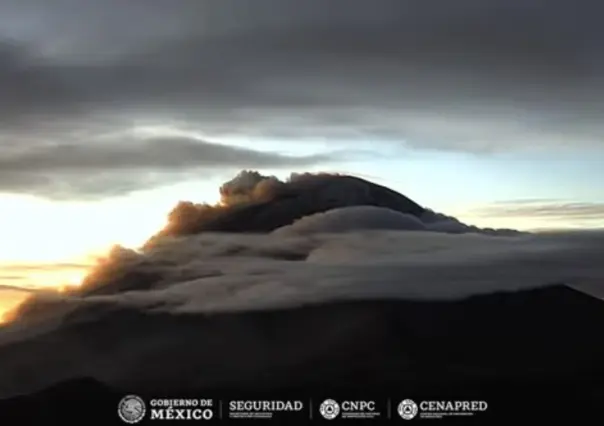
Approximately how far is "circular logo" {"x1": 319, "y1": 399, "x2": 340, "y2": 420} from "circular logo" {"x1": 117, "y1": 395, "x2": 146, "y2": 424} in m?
0.51

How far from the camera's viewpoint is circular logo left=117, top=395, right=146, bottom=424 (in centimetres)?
274

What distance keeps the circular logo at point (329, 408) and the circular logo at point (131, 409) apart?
1.69ft

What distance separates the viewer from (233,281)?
2.76 m

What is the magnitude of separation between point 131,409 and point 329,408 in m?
0.57

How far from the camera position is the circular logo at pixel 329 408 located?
275 centimetres

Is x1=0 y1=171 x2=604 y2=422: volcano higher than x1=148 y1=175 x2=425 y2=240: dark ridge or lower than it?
lower

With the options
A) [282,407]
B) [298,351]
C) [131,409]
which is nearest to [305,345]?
[298,351]

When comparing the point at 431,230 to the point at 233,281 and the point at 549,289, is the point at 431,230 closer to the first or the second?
the point at 549,289

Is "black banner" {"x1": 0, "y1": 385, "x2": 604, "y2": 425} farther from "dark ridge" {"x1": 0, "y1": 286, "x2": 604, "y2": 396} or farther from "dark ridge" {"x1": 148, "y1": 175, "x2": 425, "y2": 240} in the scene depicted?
"dark ridge" {"x1": 148, "y1": 175, "x2": 425, "y2": 240}

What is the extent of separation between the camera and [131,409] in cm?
274

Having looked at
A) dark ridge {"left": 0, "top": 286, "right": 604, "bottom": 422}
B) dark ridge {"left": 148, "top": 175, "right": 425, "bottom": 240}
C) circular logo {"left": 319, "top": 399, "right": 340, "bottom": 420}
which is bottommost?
circular logo {"left": 319, "top": 399, "right": 340, "bottom": 420}

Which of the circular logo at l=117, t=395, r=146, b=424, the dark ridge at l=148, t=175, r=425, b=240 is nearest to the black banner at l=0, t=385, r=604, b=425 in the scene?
the circular logo at l=117, t=395, r=146, b=424

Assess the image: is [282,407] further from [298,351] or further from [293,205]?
[293,205]

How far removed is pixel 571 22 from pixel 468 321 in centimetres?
96
